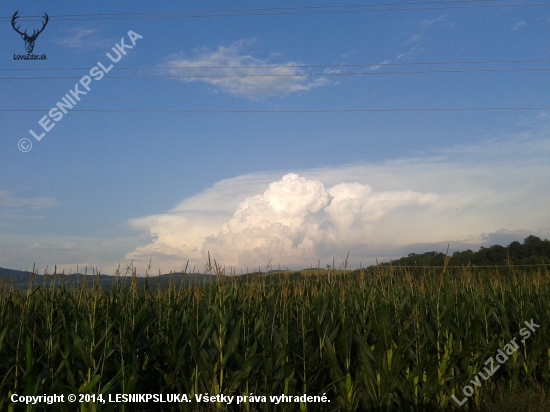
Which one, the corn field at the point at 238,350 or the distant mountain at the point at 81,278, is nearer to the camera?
the corn field at the point at 238,350

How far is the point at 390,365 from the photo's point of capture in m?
6.71

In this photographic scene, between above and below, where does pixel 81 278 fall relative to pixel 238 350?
above

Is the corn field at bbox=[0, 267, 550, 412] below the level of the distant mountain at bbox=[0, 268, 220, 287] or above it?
below

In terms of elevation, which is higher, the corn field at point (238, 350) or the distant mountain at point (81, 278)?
the distant mountain at point (81, 278)

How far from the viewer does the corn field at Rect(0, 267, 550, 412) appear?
571cm

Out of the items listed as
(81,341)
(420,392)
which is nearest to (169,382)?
(81,341)

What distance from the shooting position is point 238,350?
21.7 feet

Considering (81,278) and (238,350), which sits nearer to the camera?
(238,350)

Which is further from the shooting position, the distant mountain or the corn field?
the distant mountain

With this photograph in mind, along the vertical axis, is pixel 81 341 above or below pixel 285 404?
above

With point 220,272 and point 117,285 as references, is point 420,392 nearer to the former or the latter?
point 220,272

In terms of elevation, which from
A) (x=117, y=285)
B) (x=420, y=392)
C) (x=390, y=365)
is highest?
(x=117, y=285)

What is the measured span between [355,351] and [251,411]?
1.87 metres

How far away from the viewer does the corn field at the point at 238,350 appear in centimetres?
571
